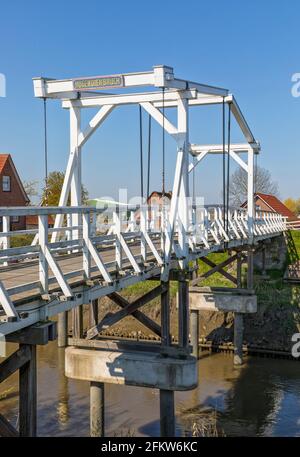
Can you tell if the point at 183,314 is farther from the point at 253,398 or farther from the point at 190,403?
the point at 253,398

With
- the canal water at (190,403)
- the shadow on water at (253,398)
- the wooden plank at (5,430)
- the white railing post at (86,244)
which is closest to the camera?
the wooden plank at (5,430)

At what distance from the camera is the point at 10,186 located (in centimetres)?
3080

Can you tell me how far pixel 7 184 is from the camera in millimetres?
30562

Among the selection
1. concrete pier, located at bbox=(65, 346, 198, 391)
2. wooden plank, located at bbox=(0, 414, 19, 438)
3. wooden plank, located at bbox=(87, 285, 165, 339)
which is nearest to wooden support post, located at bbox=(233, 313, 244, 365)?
concrete pier, located at bbox=(65, 346, 198, 391)

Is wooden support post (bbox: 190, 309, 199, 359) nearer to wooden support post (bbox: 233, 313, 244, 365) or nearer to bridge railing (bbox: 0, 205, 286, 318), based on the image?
wooden support post (bbox: 233, 313, 244, 365)

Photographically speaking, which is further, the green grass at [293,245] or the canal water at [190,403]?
the green grass at [293,245]

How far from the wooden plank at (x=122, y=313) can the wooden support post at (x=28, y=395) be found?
4.49 metres

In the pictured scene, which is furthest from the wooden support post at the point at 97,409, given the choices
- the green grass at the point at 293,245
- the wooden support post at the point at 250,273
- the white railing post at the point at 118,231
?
the green grass at the point at 293,245

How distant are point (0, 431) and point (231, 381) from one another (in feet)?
43.7

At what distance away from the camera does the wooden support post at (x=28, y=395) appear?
5.96 meters

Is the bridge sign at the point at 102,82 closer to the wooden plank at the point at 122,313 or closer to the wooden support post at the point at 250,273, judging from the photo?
the wooden plank at the point at 122,313

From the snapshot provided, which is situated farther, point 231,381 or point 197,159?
point 197,159
